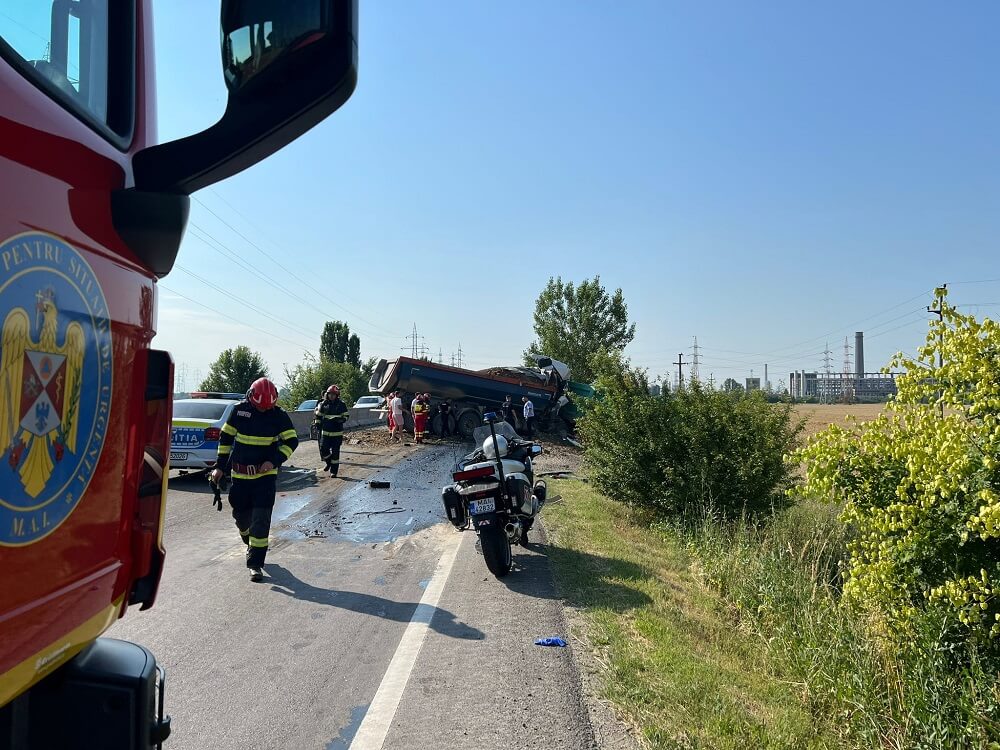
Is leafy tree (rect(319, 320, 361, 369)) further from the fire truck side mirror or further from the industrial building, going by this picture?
the fire truck side mirror

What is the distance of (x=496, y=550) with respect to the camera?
21.5 feet

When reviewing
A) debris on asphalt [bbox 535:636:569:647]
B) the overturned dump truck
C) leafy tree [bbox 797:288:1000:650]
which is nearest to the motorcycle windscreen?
debris on asphalt [bbox 535:636:569:647]

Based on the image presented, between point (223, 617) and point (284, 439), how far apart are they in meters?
2.02

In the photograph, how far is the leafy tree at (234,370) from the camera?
6066 centimetres

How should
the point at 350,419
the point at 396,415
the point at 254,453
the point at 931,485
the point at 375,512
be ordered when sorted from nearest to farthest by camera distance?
the point at 931,485 → the point at 254,453 → the point at 375,512 → the point at 396,415 → the point at 350,419

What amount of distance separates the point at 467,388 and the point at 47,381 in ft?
77.3

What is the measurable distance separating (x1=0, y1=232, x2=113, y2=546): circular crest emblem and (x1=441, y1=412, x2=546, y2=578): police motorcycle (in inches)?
203

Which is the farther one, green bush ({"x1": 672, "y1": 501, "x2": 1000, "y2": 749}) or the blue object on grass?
the blue object on grass

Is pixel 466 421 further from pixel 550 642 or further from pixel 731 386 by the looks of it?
pixel 550 642

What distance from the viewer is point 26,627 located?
1358 millimetres

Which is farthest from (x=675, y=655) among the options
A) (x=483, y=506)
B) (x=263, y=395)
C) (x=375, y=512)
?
(x=375, y=512)

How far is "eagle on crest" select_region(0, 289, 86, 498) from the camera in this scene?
1.28m

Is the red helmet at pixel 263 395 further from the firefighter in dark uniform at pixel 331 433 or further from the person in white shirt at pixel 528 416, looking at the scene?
the person in white shirt at pixel 528 416

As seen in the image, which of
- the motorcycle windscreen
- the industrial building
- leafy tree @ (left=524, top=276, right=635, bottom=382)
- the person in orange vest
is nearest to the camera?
the motorcycle windscreen
